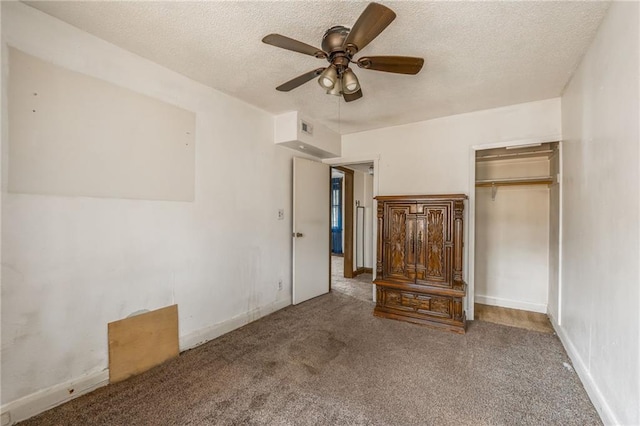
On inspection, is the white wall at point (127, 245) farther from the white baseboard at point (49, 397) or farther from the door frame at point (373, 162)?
the door frame at point (373, 162)

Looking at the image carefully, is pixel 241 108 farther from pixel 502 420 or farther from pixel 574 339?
pixel 574 339

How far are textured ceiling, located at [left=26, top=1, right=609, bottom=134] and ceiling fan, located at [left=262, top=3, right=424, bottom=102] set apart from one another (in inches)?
7.6

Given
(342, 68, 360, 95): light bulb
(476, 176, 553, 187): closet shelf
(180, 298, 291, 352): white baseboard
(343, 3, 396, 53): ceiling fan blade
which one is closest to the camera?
(343, 3, 396, 53): ceiling fan blade

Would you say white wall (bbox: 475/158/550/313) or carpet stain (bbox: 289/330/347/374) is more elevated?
white wall (bbox: 475/158/550/313)

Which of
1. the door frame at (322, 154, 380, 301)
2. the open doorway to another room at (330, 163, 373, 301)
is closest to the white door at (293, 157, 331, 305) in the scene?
the door frame at (322, 154, 380, 301)

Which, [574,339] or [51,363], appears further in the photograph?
[574,339]

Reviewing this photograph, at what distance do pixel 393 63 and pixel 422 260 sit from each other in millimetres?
2155

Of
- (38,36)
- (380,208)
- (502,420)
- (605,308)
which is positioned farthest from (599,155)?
(38,36)

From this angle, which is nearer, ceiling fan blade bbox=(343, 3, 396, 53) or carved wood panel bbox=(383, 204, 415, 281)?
ceiling fan blade bbox=(343, 3, 396, 53)

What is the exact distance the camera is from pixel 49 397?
5.85ft

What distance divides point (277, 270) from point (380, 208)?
4.93 ft

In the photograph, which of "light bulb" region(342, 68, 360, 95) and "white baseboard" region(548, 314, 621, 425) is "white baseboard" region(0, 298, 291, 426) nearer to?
"light bulb" region(342, 68, 360, 95)

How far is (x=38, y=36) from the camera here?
175 centimetres

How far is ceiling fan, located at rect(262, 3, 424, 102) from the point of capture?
147 centimetres
